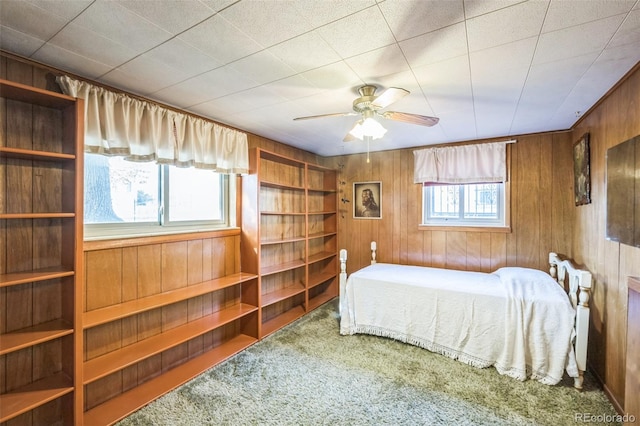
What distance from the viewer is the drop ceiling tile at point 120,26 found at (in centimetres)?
125

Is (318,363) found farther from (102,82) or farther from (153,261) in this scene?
(102,82)


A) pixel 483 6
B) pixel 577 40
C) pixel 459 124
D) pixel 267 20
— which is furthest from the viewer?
pixel 459 124

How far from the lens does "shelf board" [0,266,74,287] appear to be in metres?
1.46

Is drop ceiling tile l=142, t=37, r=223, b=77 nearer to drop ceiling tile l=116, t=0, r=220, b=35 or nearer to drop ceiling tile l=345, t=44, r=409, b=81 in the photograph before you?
drop ceiling tile l=116, t=0, r=220, b=35

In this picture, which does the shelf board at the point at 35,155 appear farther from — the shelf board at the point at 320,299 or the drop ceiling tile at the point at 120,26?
the shelf board at the point at 320,299

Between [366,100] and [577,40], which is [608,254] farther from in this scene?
[366,100]

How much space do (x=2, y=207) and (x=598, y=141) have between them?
167 inches

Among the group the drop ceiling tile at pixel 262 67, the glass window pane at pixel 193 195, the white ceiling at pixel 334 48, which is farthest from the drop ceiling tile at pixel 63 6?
the glass window pane at pixel 193 195

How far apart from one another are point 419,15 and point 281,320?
3284 mm

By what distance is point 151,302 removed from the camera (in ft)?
7.15

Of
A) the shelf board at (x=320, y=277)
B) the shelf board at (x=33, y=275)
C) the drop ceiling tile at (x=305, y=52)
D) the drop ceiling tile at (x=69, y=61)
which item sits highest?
the drop ceiling tile at (x=69, y=61)

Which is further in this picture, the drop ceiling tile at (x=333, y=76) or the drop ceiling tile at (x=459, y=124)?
the drop ceiling tile at (x=459, y=124)

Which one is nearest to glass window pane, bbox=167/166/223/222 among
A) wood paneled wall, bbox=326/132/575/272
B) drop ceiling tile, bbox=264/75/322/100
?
drop ceiling tile, bbox=264/75/322/100

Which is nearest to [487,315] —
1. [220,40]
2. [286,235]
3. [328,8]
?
[286,235]
